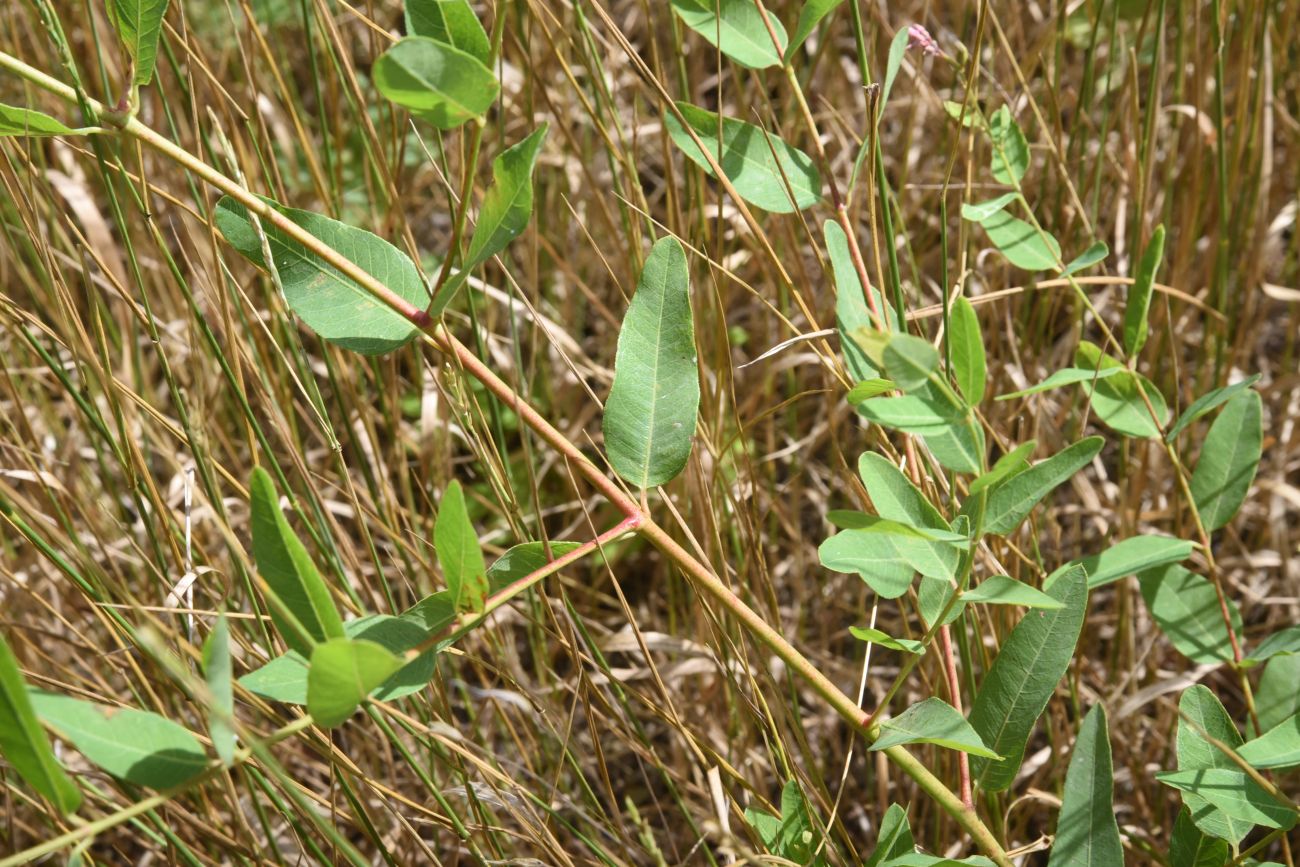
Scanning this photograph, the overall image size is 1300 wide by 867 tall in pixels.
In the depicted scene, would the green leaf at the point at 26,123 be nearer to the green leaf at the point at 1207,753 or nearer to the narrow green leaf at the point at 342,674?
the narrow green leaf at the point at 342,674

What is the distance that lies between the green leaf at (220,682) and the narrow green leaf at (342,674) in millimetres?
37

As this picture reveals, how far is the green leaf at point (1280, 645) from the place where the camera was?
3.02 feet

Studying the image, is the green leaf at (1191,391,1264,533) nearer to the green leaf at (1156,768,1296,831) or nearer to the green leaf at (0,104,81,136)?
the green leaf at (1156,768,1296,831)

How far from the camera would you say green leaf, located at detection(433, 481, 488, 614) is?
2.07 ft

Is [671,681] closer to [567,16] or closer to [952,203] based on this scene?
[952,203]

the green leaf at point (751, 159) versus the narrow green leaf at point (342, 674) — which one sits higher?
the green leaf at point (751, 159)

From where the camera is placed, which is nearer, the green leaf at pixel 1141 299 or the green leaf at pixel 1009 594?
the green leaf at pixel 1009 594

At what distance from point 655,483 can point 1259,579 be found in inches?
45.1

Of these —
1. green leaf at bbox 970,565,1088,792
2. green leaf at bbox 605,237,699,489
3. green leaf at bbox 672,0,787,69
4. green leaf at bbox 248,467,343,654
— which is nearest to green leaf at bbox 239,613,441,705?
green leaf at bbox 248,467,343,654

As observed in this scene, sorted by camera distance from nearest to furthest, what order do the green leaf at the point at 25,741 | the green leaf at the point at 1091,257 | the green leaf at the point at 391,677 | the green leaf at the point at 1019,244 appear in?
1. the green leaf at the point at 25,741
2. the green leaf at the point at 391,677
3. the green leaf at the point at 1091,257
4. the green leaf at the point at 1019,244

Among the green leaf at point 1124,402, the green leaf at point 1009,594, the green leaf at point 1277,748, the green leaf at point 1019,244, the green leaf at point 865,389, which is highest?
the green leaf at point 865,389

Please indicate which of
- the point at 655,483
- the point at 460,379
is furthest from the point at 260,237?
the point at 655,483

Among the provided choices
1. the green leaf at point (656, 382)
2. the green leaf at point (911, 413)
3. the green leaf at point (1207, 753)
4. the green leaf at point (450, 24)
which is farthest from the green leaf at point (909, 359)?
the green leaf at point (1207, 753)

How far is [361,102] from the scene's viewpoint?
46.4 inches
